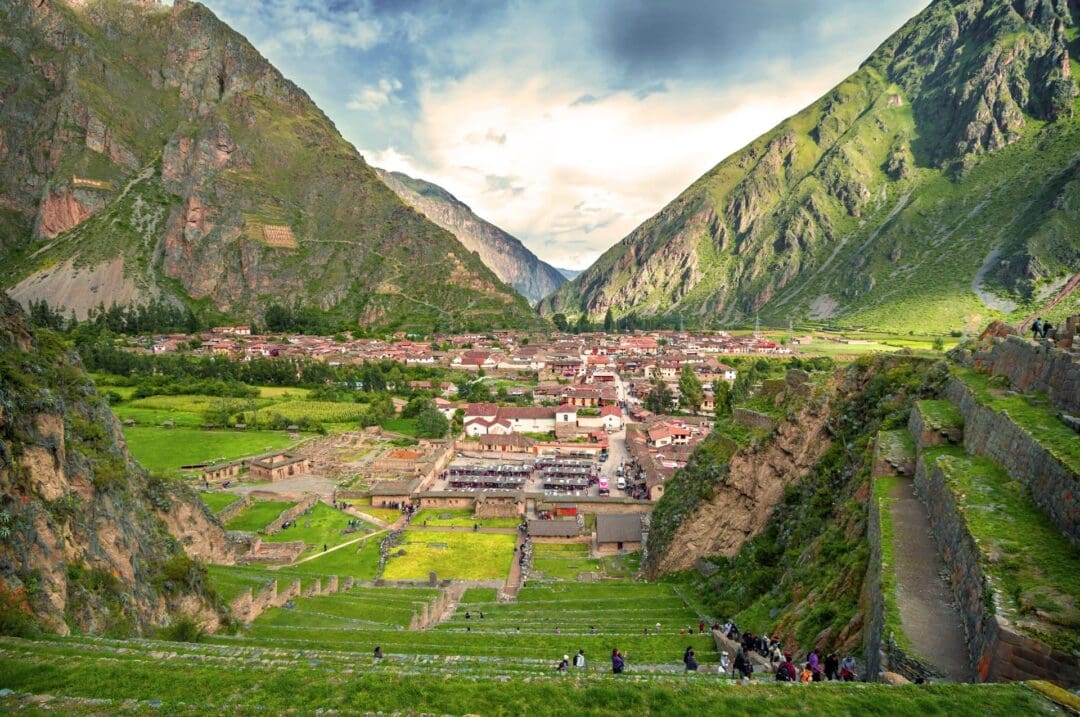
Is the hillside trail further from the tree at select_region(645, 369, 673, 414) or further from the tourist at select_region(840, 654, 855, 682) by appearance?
the tree at select_region(645, 369, 673, 414)

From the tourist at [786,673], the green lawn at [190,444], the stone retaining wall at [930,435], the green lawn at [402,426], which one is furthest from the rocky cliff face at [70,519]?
the green lawn at [402,426]

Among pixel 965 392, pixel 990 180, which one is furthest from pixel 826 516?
pixel 990 180

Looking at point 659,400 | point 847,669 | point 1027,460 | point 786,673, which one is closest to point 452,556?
point 786,673

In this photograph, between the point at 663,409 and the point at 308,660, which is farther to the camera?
the point at 663,409

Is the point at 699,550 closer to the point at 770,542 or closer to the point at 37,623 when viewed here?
the point at 770,542

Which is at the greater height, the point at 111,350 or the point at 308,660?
the point at 111,350

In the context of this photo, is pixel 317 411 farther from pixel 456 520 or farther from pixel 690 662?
pixel 690 662
